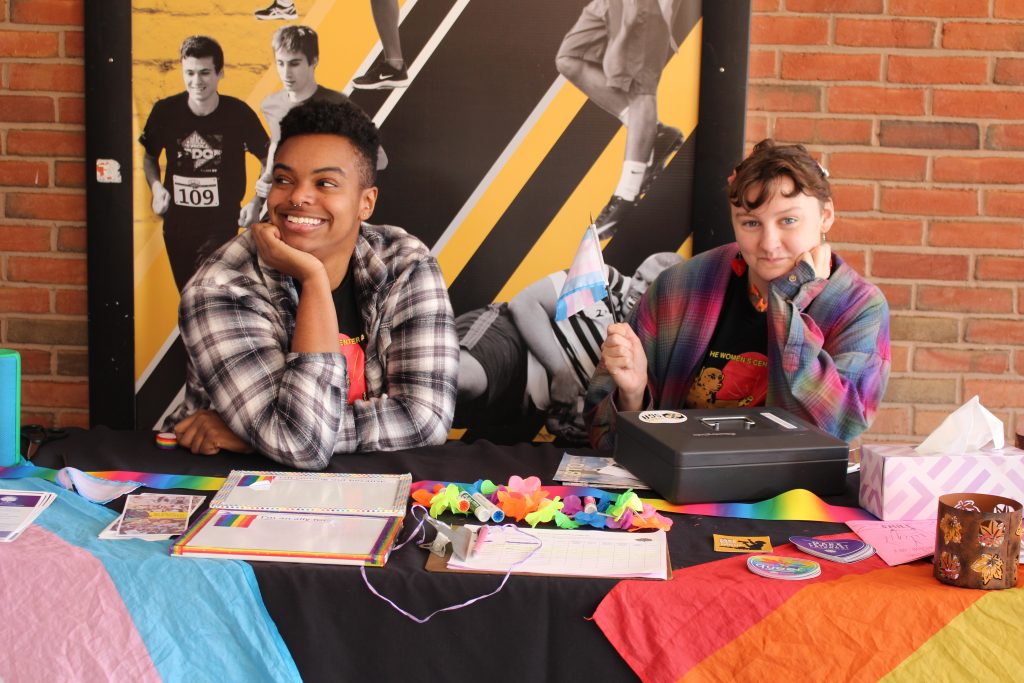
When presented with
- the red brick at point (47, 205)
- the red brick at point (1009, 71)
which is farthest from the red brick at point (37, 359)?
the red brick at point (1009, 71)

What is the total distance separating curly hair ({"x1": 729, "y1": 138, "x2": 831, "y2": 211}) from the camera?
1940mm

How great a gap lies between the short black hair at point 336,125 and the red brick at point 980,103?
1.61 meters

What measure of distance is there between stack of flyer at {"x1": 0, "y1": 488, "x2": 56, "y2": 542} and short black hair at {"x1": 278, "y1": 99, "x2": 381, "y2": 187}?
103cm

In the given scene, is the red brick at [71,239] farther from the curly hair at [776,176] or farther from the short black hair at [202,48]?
the curly hair at [776,176]

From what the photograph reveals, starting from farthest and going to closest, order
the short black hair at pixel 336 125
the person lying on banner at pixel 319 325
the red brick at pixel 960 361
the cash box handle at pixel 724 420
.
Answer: the red brick at pixel 960 361 → the short black hair at pixel 336 125 → the person lying on banner at pixel 319 325 → the cash box handle at pixel 724 420

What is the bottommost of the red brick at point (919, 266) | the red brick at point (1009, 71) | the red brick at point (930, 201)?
the red brick at point (919, 266)

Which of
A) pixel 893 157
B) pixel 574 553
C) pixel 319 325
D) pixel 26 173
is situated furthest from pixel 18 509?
pixel 893 157

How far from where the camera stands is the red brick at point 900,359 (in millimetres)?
2703

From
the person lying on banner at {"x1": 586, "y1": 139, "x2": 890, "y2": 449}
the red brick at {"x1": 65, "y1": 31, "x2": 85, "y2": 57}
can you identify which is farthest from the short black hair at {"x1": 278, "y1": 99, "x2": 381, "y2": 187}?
the red brick at {"x1": 65, "y1": 31, "x2": 85, "y2": 57}

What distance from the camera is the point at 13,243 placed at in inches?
108

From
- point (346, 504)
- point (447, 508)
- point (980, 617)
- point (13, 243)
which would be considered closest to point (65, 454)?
point (346, 504)

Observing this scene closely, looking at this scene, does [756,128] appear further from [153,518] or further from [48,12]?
[48,12]

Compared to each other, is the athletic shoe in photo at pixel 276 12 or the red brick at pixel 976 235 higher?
the athletic shoe in photo at pixel 276 12

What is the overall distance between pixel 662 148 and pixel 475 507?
1488 mm
